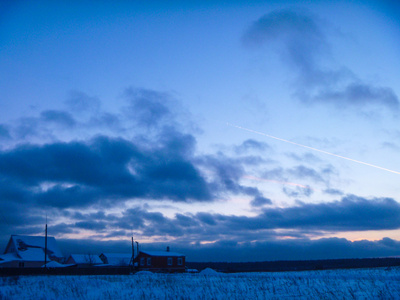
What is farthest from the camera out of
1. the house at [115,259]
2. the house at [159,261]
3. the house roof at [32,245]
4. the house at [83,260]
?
the house at [115,259]

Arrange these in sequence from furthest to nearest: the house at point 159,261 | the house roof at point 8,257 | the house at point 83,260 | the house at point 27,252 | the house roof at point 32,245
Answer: the house at point 83,260 → the house at point 159,261 → the house roof at point 32,245 → the house at point 27,252 → the house roof at point 8,257

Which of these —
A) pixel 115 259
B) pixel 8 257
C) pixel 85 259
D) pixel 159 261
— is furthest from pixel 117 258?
pixel 8 257

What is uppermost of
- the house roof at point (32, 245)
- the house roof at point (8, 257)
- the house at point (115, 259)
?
the house roof at point (32, 245)

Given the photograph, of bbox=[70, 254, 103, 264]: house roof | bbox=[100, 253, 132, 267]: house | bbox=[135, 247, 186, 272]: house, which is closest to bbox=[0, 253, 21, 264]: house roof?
bbox=[70, 254, 103, 264]: house roof

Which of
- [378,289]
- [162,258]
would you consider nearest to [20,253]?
[162,258]

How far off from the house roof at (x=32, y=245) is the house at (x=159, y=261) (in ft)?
58.2

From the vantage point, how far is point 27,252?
71.7 meters

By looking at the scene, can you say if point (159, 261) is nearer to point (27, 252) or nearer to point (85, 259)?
point (85, 259)

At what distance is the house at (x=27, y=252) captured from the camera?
68250mm

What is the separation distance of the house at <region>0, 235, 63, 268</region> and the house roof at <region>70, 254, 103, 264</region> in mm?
8909

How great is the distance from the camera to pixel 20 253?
231 feet

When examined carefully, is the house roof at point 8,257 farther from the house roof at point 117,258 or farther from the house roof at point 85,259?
the house roof at point 117,258

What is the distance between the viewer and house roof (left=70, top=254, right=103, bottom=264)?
283 ft

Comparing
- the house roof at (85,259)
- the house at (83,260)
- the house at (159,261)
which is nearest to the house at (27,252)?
the house at (83,260)
